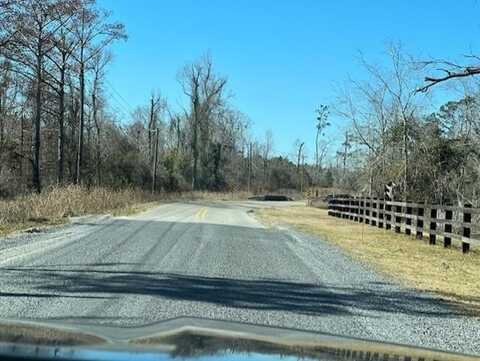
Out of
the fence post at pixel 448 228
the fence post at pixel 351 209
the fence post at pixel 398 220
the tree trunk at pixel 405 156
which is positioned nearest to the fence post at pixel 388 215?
the fence post at pixel 398 220

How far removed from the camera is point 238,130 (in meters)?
95.3

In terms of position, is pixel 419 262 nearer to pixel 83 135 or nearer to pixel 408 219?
pixel 408 219

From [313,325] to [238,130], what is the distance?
8908 centimetres

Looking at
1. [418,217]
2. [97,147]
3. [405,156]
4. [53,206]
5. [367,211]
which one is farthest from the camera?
[97,147]

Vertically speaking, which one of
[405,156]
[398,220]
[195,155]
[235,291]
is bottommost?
[235,291]

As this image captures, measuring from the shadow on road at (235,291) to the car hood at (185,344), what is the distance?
3192mm

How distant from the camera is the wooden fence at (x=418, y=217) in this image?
15.9 meters

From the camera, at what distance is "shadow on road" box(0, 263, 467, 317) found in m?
7.88

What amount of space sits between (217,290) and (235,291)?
0.80 ft

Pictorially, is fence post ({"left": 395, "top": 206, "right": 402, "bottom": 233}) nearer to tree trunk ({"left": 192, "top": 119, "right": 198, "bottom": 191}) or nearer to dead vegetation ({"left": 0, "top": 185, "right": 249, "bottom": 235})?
dead vegetation ({"left": 0, "top": 185, "right": 249, "bottom": 235})

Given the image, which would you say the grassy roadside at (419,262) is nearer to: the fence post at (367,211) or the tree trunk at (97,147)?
the fence post at (367,211)

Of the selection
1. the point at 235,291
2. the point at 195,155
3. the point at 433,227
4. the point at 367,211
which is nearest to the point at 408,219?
the point at 433,227

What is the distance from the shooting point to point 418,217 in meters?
19.5

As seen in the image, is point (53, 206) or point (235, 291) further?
point (53, 206)
